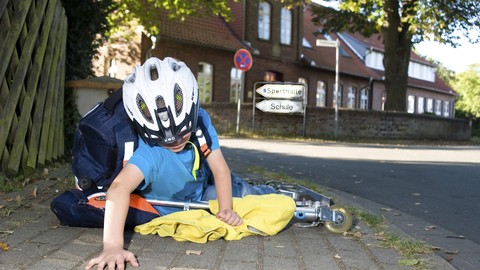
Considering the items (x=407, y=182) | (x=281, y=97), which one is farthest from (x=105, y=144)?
(x=281, y=97)

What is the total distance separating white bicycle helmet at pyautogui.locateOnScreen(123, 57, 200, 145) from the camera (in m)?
3.14

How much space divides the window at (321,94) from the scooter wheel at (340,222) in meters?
33.5

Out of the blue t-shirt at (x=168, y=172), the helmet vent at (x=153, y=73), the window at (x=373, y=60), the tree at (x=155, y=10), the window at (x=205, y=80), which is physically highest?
the window at (x=373, y=60)

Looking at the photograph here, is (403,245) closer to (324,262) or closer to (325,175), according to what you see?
(324,262)

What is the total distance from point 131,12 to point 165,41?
402cm

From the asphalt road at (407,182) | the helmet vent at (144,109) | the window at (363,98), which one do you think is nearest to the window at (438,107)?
the window at (363,98)

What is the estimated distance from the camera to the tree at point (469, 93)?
68875mm

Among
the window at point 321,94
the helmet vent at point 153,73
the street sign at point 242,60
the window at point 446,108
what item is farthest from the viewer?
the window at point 446,108

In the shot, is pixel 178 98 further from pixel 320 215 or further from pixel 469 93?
pixel 469 93

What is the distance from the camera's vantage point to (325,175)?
28.9 ft

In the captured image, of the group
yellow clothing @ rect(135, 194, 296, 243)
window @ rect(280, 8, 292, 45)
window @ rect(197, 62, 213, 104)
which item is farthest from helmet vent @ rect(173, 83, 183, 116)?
window @ rect(280, 8, 292, 45)

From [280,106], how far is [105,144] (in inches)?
698

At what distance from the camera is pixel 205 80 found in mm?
29000

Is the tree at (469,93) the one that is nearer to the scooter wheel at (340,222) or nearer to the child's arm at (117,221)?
the scooter wheel at (340,222)
